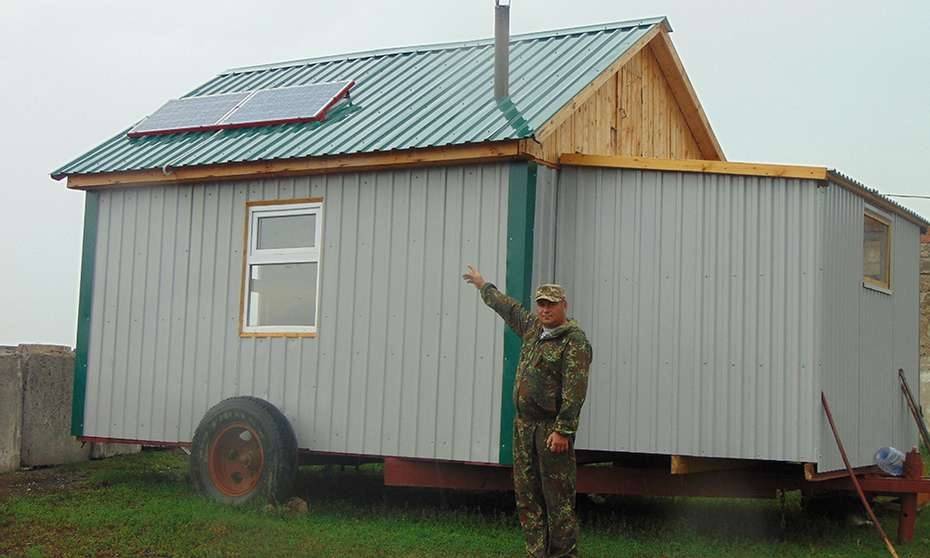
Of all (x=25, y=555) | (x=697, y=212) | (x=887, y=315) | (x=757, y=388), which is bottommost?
(x=25, y=555)

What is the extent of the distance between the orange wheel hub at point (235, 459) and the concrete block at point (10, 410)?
332 cm

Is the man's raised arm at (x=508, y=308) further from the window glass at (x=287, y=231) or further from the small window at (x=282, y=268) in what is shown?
the window glass at (x=287, y=231)

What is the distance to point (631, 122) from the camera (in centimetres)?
1265

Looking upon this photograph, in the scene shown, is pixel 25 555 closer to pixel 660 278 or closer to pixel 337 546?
pixel 337 546

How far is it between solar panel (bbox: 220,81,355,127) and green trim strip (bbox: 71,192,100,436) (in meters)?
1.65

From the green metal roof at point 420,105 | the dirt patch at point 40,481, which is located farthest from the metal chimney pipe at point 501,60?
the dirt patch at point 40,481

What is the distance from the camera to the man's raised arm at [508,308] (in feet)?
27.8

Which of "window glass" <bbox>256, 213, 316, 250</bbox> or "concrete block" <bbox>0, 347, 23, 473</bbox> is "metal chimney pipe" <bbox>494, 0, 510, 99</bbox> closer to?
"window glass" <bbox>256, 213, 316, 250</bbox>

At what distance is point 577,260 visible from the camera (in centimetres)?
1051

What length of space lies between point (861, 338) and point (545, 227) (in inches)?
111

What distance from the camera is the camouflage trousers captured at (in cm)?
805

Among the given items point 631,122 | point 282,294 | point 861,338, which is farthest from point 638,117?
point 282,294

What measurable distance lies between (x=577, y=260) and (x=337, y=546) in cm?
311

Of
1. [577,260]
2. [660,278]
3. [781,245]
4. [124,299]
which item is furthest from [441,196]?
[124,299]
